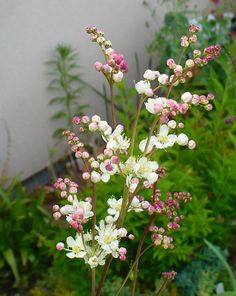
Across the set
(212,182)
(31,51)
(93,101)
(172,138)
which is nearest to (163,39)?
(93,101)

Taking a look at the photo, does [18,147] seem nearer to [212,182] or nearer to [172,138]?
[212,182]

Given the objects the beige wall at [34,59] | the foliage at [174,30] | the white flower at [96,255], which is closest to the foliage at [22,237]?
the beige wall at [34,59]

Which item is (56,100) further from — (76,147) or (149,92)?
(149,92)

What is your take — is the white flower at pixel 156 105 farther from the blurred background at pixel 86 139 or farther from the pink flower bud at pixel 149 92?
the blurred background at pixel 86 139

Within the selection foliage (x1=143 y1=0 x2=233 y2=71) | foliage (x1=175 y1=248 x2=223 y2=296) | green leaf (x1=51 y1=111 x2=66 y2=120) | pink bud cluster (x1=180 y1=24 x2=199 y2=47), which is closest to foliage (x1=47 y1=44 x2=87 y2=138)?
green leaf (x1=51 y1=111 x2=66 y2=120)

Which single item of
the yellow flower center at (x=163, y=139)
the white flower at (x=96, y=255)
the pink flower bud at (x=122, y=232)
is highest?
the yellow flower center at (x=163, y=139)
